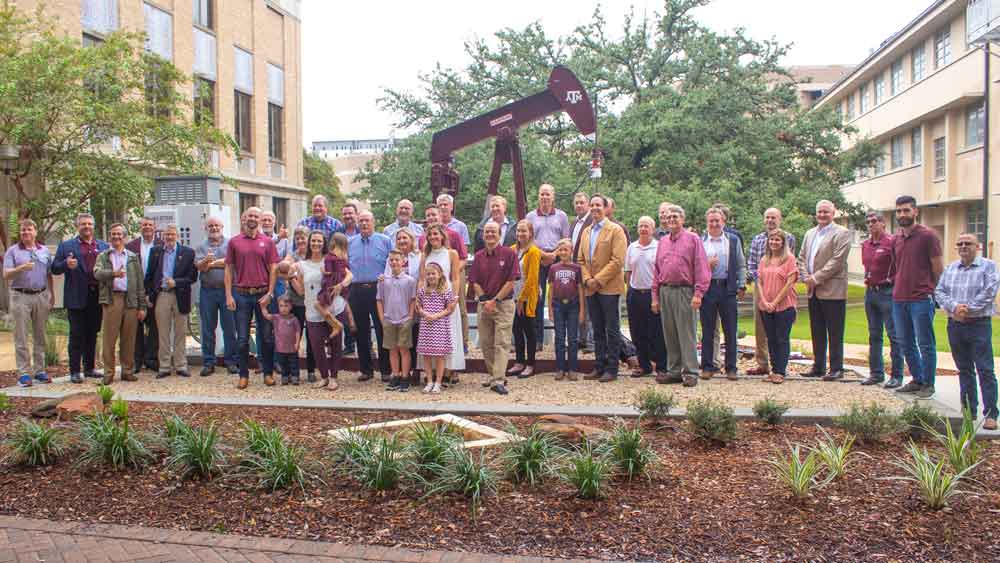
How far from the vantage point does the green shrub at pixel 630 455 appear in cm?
539

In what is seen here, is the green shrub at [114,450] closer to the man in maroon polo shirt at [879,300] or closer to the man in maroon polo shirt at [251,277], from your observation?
the man in maroon polo shirt at [251,277]

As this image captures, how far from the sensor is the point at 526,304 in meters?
9.59

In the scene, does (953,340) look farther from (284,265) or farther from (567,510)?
(284,265)

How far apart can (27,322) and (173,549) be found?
6.69 m

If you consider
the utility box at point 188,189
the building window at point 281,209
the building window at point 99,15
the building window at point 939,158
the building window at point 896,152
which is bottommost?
the utility box at point 188,189

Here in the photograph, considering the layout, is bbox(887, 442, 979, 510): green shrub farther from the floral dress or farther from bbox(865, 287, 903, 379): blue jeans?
the floral dress

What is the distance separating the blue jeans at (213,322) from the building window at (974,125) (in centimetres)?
2862

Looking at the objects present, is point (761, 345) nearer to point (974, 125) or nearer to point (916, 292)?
point (916, 292)

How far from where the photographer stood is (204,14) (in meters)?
28.6

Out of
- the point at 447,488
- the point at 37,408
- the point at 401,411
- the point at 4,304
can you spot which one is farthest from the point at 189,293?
the point at 4,304

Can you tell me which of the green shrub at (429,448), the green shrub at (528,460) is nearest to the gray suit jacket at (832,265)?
the green shrub at (528,460)

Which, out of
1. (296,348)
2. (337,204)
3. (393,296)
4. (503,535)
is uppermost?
(337,204)

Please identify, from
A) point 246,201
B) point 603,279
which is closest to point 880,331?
point 603,279

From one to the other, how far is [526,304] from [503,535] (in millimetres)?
5081
